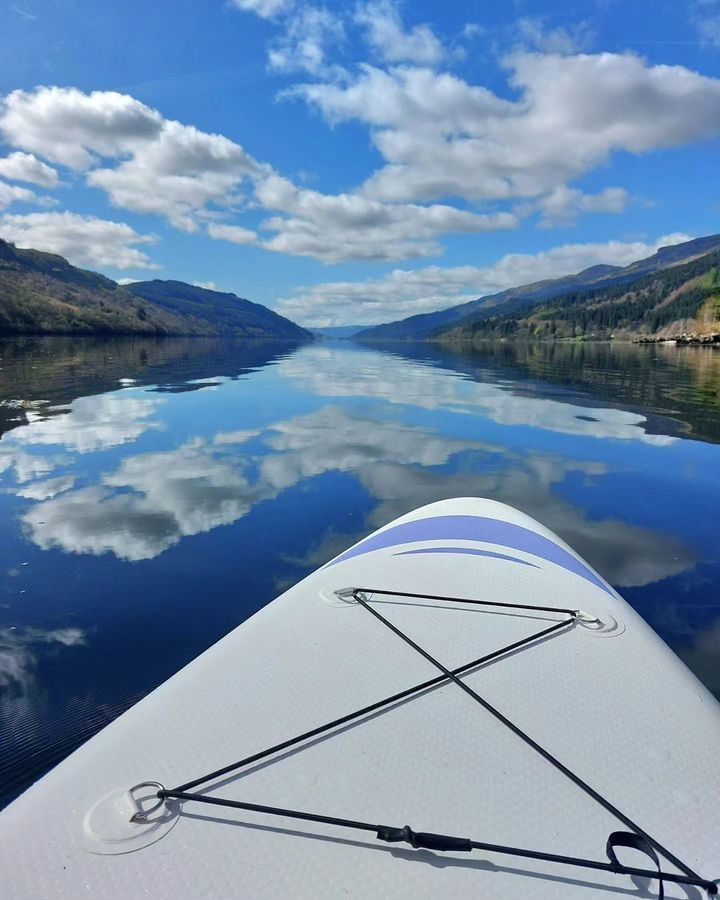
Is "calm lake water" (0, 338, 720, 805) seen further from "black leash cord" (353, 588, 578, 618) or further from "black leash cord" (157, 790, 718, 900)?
"black leash cord" (157, 790, 718, 900)

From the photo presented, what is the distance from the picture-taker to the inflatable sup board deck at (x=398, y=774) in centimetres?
229

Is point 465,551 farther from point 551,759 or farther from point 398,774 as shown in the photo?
point 398,774

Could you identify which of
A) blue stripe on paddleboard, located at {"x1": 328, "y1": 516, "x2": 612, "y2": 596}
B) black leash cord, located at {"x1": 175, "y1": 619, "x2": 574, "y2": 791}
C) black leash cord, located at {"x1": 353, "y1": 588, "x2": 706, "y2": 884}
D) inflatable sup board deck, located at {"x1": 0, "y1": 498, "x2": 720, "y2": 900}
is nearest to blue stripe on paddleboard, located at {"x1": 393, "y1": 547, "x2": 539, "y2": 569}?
blue stripe on paddleboard, located at {"x1": 328, "y1": 516, "x2": 612, "y2": 596}

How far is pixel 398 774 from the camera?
283 centimetres

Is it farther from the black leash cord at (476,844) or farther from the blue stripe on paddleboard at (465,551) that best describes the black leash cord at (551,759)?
the blue stripe on paddleboard at (465,551)

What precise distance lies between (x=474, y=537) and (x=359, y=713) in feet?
11.6

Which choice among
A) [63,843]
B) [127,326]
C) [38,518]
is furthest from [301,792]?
[127,326]

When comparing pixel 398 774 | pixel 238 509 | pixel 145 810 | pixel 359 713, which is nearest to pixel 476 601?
pixel 359 713

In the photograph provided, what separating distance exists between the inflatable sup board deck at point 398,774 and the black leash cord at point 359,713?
0.04 ft

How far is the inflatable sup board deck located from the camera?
7.52 ft

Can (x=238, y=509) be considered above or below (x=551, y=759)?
below

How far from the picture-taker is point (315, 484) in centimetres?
1079

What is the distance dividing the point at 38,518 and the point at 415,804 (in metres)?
8.20

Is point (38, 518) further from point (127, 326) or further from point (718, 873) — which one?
point (127, 326)
